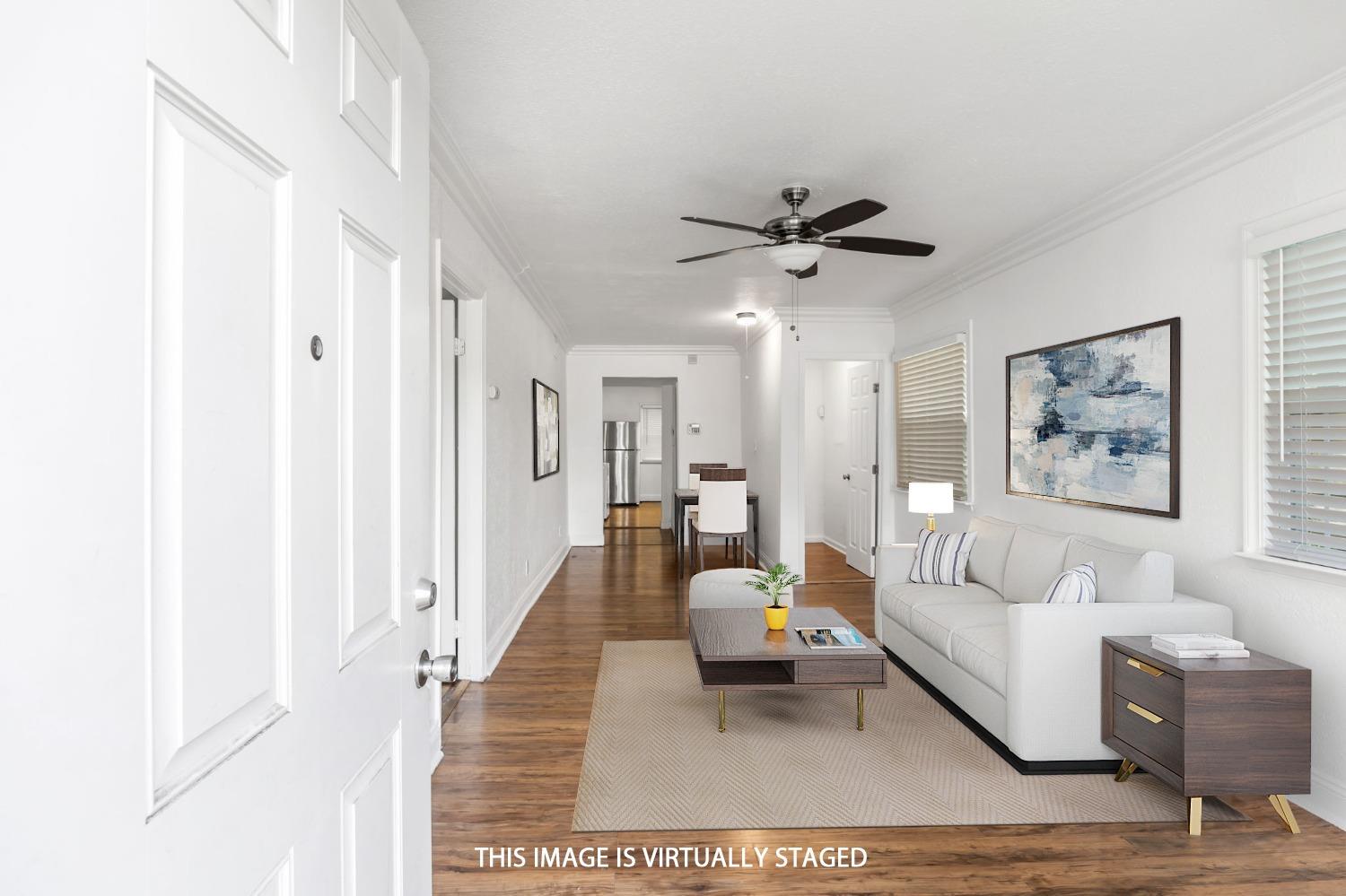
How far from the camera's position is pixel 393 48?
3.88ft

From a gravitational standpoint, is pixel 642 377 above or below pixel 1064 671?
above

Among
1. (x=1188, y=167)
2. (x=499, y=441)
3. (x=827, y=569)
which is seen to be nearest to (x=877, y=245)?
(x=1188, y=167)

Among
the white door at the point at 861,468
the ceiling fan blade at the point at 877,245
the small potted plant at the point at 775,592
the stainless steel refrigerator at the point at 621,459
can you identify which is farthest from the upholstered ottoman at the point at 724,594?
the stainless steel refrigerator at the point at 621,459

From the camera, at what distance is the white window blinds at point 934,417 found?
5.40 metres

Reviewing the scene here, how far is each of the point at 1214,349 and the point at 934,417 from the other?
8.99 feet

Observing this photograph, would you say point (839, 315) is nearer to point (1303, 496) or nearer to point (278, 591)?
point (1303, 496)

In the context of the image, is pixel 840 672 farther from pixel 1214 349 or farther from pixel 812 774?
pixel 1214 349

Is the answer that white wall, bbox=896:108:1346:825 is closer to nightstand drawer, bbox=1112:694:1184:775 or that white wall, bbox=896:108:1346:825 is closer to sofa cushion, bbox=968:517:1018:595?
sofa cushion, bbox=968:517:1018:595

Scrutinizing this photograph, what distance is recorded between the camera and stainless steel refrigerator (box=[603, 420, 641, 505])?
1402 centimetres

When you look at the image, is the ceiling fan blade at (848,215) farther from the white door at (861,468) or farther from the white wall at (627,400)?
the white wall at (627,400)

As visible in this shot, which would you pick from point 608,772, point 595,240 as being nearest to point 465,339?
point 595,240

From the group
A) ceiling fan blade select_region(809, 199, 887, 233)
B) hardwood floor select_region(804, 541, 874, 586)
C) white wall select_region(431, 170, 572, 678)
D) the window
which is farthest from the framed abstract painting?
the window

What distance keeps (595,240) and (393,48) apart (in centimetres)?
332

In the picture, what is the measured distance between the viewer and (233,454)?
28.5 inches
